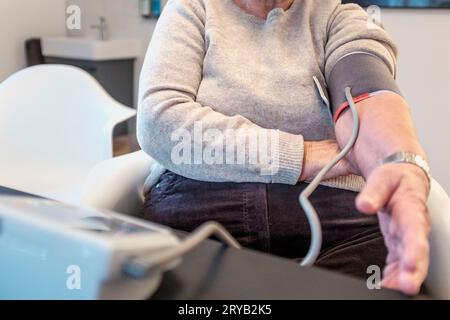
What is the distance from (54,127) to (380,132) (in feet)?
3.56

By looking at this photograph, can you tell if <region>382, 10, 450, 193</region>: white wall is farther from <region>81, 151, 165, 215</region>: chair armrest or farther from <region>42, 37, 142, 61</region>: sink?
<region>81, 151, 165, 215</region>: chair armrest

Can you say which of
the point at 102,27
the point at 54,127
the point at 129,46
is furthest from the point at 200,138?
the point at 102,27

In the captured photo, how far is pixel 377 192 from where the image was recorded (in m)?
0.46

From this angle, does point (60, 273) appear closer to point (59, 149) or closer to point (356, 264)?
point (356, 264)

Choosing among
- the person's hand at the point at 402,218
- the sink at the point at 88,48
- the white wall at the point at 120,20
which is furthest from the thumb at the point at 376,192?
the white wall at the point at 120,20

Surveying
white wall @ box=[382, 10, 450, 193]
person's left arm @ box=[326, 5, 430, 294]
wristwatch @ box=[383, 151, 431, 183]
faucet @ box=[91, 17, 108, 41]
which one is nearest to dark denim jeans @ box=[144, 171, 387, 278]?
person's left arm @ box=[326, 5, 430, 294]

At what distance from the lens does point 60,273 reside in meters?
0.34

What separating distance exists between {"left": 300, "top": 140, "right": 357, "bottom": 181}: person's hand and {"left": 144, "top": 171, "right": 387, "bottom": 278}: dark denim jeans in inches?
1.1

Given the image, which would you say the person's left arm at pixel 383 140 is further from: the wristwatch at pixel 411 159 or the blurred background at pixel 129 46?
the blurred background at pixel 129 46

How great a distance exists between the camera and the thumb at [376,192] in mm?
428

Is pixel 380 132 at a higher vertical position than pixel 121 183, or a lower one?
higher

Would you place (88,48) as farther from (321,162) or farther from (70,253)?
(70,253)

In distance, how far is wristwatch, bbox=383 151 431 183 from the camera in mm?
557

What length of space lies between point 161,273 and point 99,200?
0.49m
